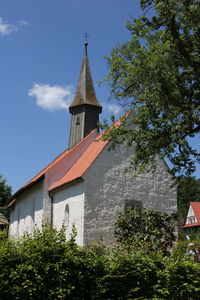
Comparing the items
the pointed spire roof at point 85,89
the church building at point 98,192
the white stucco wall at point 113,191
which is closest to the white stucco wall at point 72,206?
the church building at point 98,192

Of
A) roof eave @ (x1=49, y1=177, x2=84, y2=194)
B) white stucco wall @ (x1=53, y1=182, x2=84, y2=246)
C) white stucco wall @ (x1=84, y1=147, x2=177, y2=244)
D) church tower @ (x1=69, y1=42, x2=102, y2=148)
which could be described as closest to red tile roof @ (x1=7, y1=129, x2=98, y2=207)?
roof eave @ (x1=49, y1=177, x2=84, y2=194)

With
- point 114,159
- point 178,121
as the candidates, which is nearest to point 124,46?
point 178,121

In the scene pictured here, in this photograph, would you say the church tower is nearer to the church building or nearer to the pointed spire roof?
the pointed spire roof

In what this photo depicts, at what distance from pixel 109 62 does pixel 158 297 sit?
8.76 metres

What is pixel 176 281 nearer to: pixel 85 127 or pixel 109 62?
pixel 109 62

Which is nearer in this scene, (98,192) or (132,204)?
(98,192)

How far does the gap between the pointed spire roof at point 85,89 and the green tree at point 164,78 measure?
1134cm

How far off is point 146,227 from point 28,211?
33.5ft

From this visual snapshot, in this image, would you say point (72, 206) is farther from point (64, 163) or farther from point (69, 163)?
point (69, 163)

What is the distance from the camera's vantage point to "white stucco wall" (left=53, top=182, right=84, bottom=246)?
17.1 m

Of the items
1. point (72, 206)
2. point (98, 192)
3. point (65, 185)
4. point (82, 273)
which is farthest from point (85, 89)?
point (82, 273)

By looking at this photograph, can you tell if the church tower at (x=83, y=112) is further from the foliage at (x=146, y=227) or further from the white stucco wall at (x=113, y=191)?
the foliage at (x=146, y=227)

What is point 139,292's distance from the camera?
26.2ft

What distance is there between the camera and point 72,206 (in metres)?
18.2
